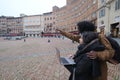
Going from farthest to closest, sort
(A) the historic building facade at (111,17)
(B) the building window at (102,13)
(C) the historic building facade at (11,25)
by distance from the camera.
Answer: (C) the historic building facade at (11,25), (B) the building window at (102,13), (A) the historic building facade at (111,17)

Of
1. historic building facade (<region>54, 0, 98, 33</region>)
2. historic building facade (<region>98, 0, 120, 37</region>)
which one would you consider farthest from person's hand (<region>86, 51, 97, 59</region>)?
historic building facade (<region>54, 0, 98, 33</region>)

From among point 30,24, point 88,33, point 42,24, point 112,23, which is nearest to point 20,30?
point 30,24

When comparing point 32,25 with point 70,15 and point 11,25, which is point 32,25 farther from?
point 70,15

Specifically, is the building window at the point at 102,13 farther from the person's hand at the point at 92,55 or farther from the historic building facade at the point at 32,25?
the historic building facade at the point at 32,25

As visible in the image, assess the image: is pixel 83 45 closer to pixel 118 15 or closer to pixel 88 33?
pixel 88 33

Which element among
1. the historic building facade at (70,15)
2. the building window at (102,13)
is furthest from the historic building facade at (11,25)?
the building window at (102,13)

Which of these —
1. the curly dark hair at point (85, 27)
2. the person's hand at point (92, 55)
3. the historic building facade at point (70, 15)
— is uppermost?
the historic building facade at point (70, 15)

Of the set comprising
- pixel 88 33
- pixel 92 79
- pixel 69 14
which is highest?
pixel 69 14

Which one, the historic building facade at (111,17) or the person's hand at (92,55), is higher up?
the historic building facade at (111,17)

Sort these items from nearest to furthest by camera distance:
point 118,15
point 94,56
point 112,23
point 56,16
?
point 94,56 < point 118,15 < point 112,23 < point 56,16

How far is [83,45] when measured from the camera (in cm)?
224

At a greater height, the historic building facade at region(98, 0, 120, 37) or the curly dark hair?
the historic building facade at region(98, 0, 120, 37)

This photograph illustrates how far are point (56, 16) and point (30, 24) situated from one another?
24.7 meters

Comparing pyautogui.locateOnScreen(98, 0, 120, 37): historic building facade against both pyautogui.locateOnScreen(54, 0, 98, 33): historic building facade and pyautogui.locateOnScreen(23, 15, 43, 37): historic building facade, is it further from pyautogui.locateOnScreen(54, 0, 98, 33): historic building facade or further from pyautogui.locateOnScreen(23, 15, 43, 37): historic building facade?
pyautogui.locateOnScreen(23, 15, 43, 37): historic building facade
